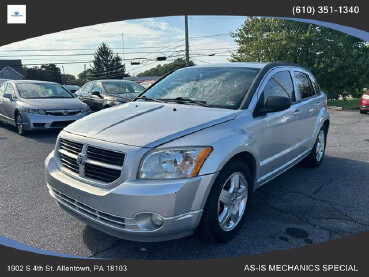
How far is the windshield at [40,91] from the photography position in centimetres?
854

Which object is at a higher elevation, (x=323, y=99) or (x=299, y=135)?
(x=323, y=99)

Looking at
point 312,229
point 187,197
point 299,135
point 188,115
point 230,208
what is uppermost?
point 188,115

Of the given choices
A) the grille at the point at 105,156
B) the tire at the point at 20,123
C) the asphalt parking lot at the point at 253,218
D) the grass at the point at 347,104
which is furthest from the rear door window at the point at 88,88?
the grass at the point at 347,104

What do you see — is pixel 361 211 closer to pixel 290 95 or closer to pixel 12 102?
pixel 290 95

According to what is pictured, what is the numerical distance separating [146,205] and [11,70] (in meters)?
74.7

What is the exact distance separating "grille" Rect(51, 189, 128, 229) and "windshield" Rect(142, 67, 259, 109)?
160 cm

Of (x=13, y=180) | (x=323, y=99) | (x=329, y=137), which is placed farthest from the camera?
→ (x=329, y=137)

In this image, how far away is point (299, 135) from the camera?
14.3 ft

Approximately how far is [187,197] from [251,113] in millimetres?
1302

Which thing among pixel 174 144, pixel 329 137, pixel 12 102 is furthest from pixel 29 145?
pixel 329 137

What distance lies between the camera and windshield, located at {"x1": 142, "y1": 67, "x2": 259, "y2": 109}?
11.3 feet

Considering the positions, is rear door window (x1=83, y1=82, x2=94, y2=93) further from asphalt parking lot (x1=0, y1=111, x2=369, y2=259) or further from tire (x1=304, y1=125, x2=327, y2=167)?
tire (x1=304, y1=125, x2=327, y2=167)

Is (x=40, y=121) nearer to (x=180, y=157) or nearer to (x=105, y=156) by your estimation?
(x=105, y=156)

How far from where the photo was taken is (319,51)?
17891 mm
